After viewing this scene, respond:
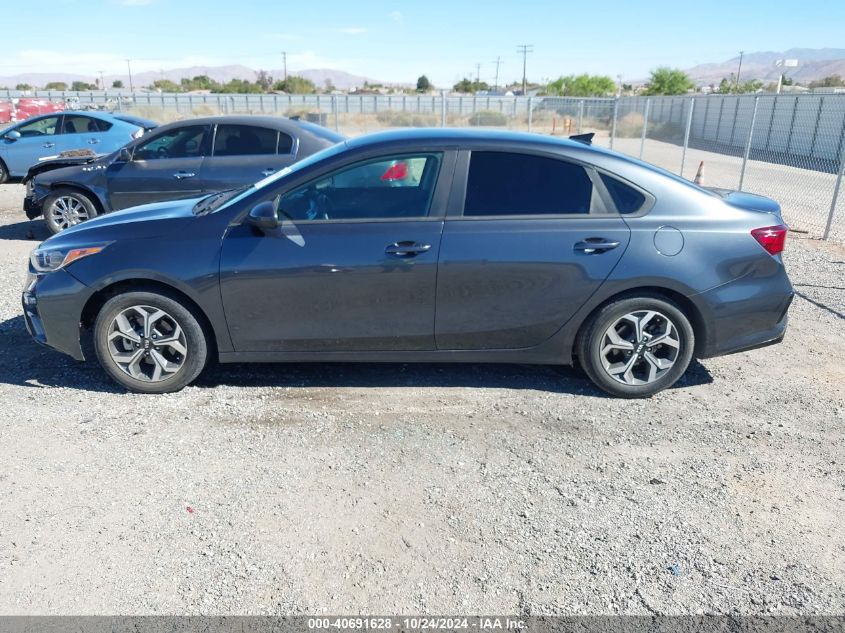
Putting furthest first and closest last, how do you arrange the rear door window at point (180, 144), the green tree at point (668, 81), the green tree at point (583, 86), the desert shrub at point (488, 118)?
1. the green tree at point (583, 86)
2. the green tree at point (668, 81)
3. the desert shrub at point (488, 118)
4. the rear door window at point (180, 144)

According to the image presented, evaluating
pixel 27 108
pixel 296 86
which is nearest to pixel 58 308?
pixel 27 108

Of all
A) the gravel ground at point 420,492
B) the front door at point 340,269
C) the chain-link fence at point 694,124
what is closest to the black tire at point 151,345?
the gravel ground at point 420,492

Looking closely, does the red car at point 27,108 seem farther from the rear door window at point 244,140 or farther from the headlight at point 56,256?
the headlight at point 56,256

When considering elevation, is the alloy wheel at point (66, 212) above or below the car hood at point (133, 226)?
below

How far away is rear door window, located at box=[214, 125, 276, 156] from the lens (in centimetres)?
870

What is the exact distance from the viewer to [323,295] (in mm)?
4449

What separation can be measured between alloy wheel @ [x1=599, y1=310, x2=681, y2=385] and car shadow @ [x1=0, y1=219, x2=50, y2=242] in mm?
8640

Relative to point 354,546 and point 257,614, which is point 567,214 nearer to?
point 354,546

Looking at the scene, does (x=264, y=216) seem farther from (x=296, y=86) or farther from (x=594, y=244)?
(x=296, y=86)

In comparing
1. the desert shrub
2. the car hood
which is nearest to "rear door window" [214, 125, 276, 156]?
the car hood

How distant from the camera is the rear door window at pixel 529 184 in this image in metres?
4.48

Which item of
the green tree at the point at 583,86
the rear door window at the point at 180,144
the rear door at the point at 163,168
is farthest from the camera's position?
the green tree at the point at 583,86

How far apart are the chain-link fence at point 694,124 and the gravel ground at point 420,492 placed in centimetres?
738

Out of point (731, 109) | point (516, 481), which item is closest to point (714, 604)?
point (516, 481)
